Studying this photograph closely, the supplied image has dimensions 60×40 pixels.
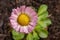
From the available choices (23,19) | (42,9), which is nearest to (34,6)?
(42,9)

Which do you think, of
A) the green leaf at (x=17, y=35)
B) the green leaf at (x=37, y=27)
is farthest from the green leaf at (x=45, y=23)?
the green leaf at (x=17, y=35)

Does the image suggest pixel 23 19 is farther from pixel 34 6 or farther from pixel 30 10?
pixel 34 6

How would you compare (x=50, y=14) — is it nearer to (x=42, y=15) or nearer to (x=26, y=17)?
(x=42, y=15)

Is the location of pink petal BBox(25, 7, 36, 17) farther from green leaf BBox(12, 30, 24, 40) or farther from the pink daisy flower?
green leaf BBox(12, 30, 24, 40)

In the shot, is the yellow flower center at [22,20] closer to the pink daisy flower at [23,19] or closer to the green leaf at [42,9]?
the pink daisy flower at [23,19]

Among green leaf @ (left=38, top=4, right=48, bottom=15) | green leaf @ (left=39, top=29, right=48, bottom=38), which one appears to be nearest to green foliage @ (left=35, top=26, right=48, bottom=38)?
green leaf @ (left=39, top=29, right=48, bottom=38)

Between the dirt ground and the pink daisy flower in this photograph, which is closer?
the pink daisy flower
